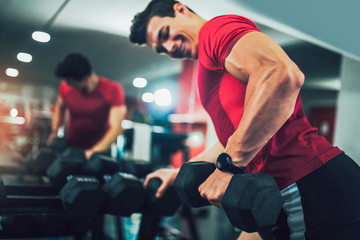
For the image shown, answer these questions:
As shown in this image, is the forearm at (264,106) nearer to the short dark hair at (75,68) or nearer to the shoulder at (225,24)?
the shoulder at (225,24)

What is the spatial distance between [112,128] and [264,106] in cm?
83

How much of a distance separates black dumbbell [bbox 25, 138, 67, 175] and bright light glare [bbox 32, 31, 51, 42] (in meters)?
0.56

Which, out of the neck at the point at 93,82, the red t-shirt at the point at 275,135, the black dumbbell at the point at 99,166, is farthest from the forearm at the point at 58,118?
the red t-shirt at the point at 275,135

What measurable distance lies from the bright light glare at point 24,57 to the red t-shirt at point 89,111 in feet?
1.15

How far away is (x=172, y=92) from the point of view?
112cm

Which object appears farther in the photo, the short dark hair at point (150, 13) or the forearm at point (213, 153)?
the forearm at point (213, 153)

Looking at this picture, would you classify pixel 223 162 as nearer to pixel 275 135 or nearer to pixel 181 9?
pixel 275 135

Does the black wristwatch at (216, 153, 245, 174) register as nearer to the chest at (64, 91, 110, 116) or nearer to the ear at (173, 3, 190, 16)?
the ear at (173, 3, 190, 16)

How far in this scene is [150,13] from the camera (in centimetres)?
69

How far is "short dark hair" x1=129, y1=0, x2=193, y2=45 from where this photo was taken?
0.68 m

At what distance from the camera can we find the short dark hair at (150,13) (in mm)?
678

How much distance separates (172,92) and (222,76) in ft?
1.62

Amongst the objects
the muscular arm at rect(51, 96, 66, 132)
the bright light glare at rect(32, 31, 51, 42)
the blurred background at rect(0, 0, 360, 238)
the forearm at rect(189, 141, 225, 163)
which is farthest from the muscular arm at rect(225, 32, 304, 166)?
the muscular arm at rect(51, 96, 66, 132)

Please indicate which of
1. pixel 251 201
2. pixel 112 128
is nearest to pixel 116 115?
pixel 112 128
